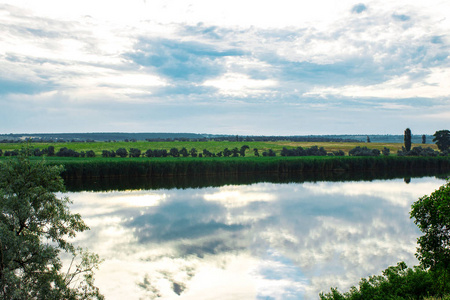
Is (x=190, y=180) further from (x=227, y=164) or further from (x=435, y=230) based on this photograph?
(x=435, y=230)

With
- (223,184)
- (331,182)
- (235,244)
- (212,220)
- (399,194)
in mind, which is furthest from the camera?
(331,182)

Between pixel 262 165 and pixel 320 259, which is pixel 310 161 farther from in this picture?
pixel 320 259

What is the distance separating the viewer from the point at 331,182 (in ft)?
178

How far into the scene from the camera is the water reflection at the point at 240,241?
16.0 m

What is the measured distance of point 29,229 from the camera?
36.2 feet

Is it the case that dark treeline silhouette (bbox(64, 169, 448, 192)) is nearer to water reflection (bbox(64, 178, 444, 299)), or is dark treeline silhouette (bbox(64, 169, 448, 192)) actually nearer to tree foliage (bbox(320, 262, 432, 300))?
water reflection (bbox(64, 178, 444, 299))

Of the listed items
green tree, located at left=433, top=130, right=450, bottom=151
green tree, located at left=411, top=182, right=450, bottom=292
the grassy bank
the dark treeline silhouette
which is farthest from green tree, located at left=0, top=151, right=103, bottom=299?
green tree, located at left=433, top=130, right=450, bottom=151

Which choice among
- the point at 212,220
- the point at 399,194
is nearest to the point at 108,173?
the point at 212,220

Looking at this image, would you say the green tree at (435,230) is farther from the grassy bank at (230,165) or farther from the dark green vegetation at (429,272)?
the grassy bank at (230,165)

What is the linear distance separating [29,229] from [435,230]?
12246 millimetres

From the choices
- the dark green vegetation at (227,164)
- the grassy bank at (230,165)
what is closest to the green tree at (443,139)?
the dark green vegetation at (227,164)

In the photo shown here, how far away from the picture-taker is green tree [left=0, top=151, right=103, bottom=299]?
1005cm

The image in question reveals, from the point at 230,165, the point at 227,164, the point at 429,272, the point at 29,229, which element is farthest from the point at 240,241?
the point at 230,165

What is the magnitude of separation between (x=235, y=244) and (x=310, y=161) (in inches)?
1878
